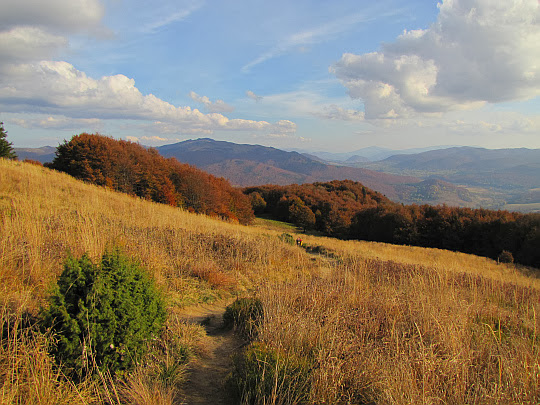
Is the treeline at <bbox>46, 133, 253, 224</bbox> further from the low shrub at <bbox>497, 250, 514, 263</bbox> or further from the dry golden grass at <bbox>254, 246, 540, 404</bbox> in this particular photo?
the low shrub at <bbox>497, 250, 514, 263</bbox>

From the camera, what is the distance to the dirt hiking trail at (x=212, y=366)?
298 cm

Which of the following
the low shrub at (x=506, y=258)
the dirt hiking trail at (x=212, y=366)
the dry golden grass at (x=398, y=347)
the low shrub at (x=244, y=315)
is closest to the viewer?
the dry golden grass at (x=398, y=347)

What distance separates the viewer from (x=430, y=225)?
47125mm

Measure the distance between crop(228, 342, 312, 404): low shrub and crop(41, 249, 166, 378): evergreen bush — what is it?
3.48ft

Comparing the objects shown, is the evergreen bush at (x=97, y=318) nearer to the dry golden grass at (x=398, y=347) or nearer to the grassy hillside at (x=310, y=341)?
the grassy hillside at (x=310, y=341)

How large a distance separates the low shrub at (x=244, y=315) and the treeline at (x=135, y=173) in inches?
1009

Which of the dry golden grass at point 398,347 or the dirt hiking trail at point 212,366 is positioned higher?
the dry golden grass at point 398,347

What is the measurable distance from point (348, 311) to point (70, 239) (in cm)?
553

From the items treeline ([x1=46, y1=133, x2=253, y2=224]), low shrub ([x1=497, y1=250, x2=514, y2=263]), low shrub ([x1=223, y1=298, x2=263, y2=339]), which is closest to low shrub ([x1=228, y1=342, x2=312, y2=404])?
low shrub ([x1=223, y1=298, x2=263, y2=339])

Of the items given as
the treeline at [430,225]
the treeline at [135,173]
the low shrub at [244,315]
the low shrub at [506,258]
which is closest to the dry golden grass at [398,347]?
the low shrub at [244,315]

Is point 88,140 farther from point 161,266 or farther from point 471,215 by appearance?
point 471,215

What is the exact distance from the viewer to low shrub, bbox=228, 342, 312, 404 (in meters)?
2.67

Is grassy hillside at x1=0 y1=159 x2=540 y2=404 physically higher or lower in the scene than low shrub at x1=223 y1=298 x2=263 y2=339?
higher

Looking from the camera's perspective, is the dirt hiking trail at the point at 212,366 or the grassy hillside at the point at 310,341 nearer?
the grassy hillside at the point at 310,341
